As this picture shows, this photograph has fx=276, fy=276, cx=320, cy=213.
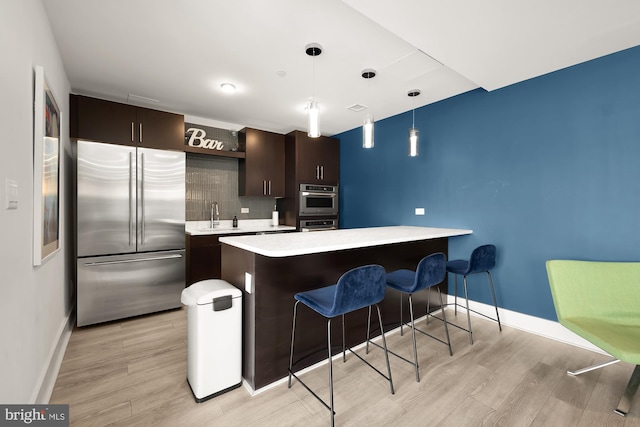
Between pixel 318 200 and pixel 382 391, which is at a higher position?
pixel 318 200

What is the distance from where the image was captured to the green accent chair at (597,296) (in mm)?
1961

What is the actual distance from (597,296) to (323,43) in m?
2.87

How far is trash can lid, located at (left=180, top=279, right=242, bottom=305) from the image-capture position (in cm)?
173

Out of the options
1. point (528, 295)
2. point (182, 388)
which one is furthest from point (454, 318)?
point (182, 388)

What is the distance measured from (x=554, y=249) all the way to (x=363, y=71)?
2500mm

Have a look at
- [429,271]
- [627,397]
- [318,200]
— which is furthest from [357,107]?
[627,397]

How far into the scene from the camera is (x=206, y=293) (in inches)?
69.1

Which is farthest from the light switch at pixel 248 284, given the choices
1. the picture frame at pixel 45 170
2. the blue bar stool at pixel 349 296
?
the picture frame at pixel 45 170

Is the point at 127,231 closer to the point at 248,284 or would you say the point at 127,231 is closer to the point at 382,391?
the point at 248,284

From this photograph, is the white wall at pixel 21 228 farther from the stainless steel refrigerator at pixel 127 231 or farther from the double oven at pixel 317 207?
the double oven at pixel 317 207

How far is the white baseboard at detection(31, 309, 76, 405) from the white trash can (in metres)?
0.81

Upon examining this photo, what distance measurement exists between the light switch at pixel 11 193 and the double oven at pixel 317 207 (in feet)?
11.1

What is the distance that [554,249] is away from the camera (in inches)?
103

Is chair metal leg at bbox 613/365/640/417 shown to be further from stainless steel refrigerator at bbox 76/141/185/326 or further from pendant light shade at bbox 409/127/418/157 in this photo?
stainless steel refrigerator at bbox 76/141/185/326
